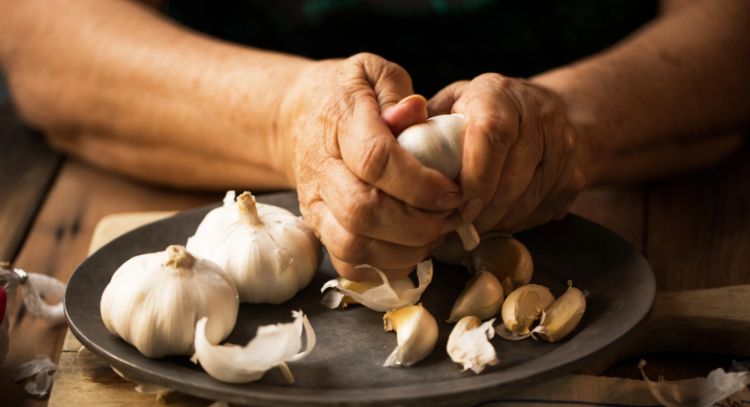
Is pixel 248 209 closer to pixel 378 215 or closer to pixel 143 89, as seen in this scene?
pixel 378 215

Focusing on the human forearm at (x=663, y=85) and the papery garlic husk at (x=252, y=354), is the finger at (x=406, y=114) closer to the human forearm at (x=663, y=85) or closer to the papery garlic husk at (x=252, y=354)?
the papery garlic husk at (x=252, y=354)

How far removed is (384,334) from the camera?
0.88 metres

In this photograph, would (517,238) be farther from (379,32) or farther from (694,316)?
(379,32)

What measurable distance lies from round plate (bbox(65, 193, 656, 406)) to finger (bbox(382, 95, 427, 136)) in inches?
7.1

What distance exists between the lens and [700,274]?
1115 mm

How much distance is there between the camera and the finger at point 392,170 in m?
0.84

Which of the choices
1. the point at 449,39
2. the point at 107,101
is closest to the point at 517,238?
the point at 449,39

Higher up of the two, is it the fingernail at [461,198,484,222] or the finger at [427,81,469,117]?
the finger at [427,81,469,117]

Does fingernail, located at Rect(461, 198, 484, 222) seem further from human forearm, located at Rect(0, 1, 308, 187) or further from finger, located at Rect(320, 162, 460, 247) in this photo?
human forearm, located at Rect(0, 1, 308, 187)

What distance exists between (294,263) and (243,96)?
1.31 ft

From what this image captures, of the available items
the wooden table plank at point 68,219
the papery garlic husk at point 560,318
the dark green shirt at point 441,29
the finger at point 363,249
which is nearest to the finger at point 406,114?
the finger at point 363,249

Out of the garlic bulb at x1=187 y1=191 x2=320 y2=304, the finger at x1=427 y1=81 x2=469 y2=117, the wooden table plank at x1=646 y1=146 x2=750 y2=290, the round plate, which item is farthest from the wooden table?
the finger at x1=427 y1=81 x2=469 y2=117

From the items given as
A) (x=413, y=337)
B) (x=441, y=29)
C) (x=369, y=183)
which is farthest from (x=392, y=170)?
(x=441, y=29)

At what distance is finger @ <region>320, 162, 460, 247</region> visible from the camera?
0.86 metres
